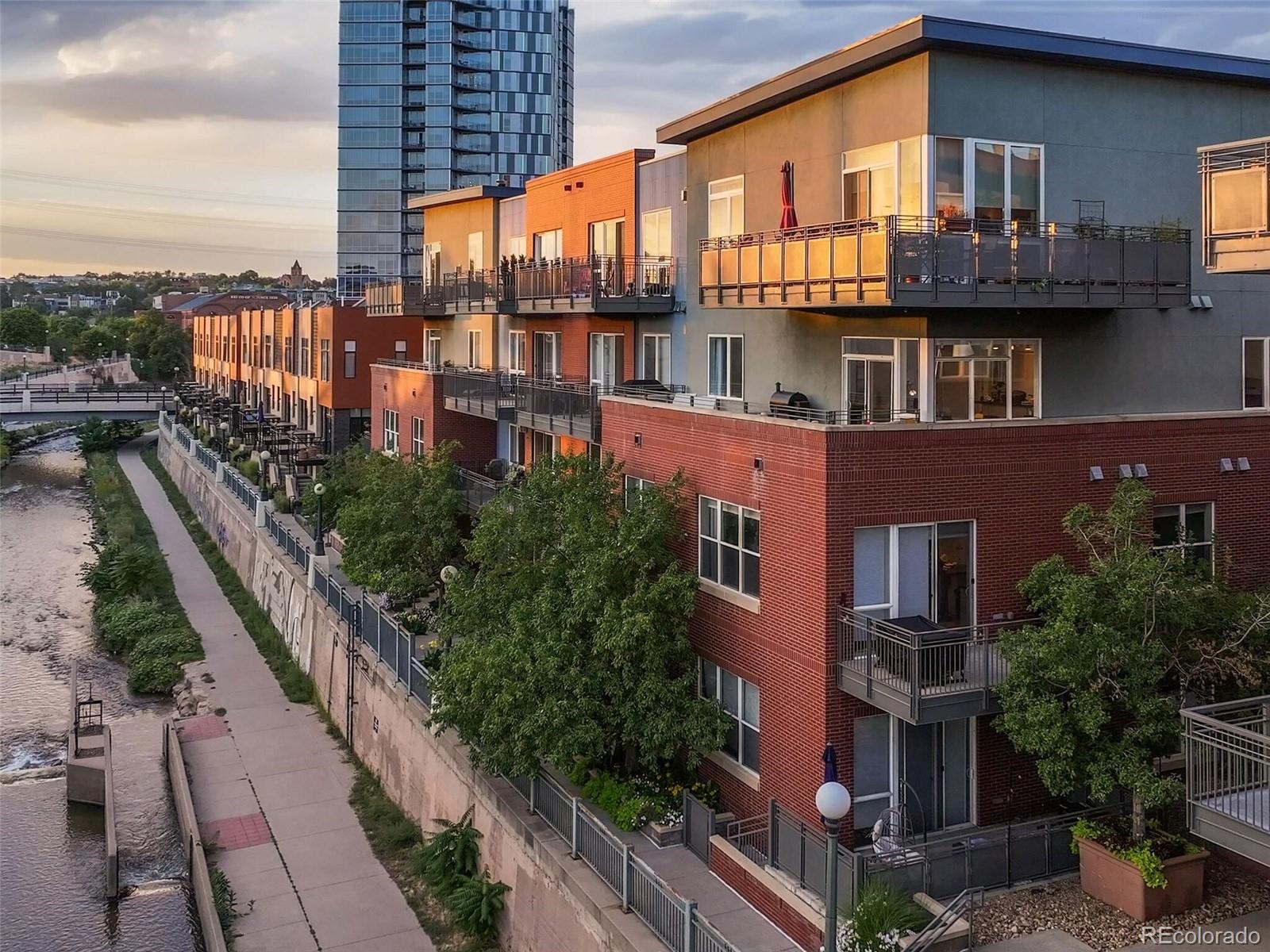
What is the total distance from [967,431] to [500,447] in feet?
71.3

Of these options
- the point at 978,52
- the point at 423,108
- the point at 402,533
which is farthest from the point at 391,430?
the point at 423,108

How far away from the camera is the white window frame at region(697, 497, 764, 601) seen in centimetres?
1805

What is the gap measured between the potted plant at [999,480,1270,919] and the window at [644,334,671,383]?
1333cm

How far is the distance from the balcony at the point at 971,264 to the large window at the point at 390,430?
2361cm

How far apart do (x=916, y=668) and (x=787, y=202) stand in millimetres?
8998

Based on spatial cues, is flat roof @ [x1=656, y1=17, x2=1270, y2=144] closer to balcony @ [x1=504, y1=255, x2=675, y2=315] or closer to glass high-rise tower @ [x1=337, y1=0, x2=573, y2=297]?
balcony @ [x1=504, y1=255, x2=675, y2=315]

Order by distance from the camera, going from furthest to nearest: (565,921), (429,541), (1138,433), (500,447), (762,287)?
(500,447), (429,541), (762,287), (1138,433), (565,921)

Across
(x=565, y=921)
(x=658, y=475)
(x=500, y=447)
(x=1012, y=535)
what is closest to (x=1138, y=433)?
(x=1012, y=535)

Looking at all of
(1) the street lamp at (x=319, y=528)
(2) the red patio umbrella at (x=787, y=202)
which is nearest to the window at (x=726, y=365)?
(2) the red patio umbrella at (x=787, y=202)

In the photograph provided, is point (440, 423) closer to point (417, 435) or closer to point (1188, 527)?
point (417, 435)

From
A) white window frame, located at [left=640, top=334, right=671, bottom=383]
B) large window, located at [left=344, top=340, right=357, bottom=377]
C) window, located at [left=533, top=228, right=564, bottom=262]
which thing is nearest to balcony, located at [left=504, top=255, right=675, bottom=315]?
white window frame, located at [left=640, top=334, right=671, bottom=383]

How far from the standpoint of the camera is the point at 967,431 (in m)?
17.0

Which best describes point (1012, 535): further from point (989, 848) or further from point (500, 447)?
point (500, 447)

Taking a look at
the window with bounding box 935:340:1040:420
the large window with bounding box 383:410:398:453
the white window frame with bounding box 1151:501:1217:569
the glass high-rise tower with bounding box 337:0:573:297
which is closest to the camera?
the white window frame with bounding box 1151:501:1217:569
